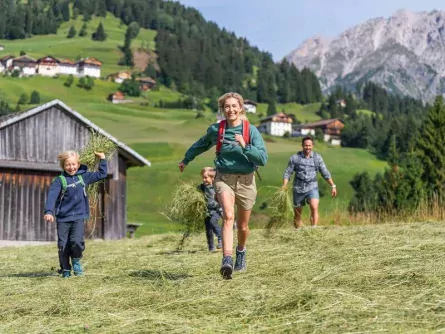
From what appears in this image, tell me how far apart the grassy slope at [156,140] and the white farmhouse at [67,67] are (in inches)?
370

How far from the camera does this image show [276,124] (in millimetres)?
144125

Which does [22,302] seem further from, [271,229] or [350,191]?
[350,191]

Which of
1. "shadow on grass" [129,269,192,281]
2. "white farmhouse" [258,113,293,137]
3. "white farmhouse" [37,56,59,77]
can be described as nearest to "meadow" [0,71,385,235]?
"white farmhouse" [258,113,293,137]

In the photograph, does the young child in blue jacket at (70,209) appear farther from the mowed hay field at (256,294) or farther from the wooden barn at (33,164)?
the wooden barn at (33,164)

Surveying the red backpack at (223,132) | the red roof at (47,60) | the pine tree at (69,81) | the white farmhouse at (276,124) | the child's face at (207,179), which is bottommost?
the child's face at (207,179)

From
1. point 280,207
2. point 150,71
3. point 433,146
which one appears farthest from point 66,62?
point 280,207

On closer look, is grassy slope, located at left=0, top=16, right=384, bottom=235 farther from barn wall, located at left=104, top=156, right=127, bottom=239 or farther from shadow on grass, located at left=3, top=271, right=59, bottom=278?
barn wall, located at left=104, top=156, right=127, bottom=239

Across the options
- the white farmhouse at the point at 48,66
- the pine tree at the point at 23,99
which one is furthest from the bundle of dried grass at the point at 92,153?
the white farmhouse at the point at 48,66

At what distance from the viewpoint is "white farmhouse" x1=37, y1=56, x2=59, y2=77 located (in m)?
167

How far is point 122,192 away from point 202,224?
12.6 m

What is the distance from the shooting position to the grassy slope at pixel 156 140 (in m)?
67.4

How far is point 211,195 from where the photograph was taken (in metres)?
10.8

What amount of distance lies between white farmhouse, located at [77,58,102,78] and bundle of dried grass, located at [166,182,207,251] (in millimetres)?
162319

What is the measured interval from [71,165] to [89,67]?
6623 inches
